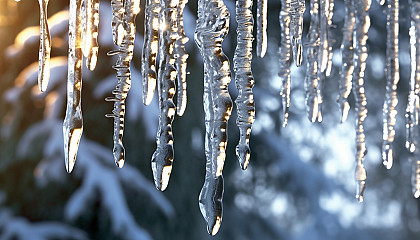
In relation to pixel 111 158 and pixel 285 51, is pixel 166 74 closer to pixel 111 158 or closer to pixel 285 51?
pixel 285 51

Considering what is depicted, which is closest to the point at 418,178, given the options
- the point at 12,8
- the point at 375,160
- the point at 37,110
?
the point at 37,110

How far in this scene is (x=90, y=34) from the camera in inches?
22.6

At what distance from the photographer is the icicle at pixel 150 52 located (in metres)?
0.59

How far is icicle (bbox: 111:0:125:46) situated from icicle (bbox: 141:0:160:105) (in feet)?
0.08

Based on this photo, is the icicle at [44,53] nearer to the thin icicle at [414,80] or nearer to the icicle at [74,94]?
the icicle at [74,94]

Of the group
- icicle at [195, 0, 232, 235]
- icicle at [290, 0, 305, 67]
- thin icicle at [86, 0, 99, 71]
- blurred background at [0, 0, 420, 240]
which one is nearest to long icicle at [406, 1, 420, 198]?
icicle at [290, 0, 305, 67]

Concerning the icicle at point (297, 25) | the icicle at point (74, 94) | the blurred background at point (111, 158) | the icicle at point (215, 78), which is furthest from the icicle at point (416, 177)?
the blurred background at point (111, 158)

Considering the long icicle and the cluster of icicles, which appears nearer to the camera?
the cluster of icicles

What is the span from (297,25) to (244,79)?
0.14 metres

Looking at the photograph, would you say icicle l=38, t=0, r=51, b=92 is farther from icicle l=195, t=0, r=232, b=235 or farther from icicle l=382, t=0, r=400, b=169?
icicle l=382, t=0, r=400, b=169

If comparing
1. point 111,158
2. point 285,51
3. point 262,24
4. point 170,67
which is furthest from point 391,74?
point 111,158

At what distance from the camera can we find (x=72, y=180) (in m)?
2.52

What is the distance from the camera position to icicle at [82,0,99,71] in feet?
1.83

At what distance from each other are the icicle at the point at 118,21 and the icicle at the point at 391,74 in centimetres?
40
